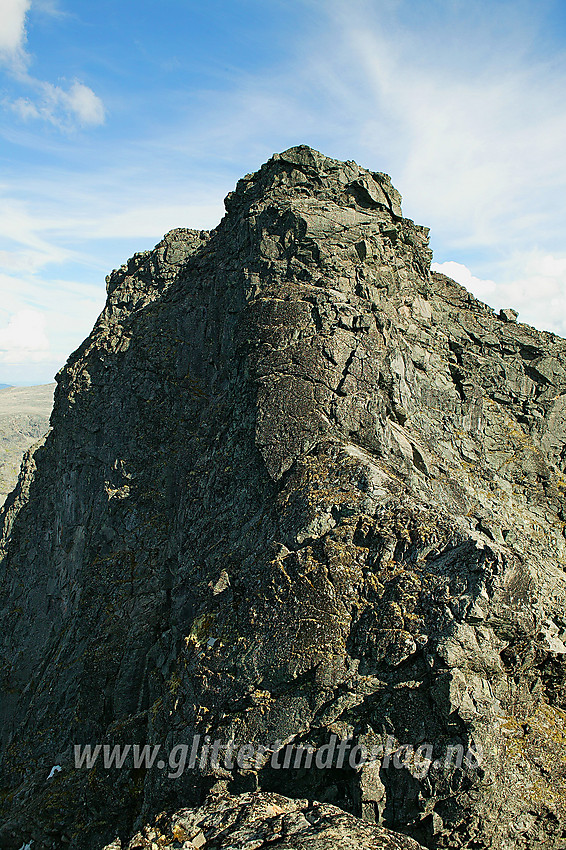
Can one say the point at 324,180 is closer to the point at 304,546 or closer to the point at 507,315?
the point at 507,315

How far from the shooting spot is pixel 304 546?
1834 cm

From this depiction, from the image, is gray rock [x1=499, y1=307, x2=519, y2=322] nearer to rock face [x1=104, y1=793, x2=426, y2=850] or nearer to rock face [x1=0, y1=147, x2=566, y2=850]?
rock face [x1=0, y1=147, x2=566, y2=850]

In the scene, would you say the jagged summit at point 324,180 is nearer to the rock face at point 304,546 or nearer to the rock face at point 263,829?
the rock face at point 304,546

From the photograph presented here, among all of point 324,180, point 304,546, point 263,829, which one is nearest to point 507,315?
point 324,180

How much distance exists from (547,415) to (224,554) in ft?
66.6

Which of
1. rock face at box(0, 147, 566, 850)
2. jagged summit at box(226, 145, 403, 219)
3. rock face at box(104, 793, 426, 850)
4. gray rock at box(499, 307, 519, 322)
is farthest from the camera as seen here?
gray rock at box(499, 307, 519, 322)

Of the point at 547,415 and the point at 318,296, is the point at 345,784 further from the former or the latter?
the point at 547,415

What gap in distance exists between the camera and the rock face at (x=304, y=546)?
15.2m

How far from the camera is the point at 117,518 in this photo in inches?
1307

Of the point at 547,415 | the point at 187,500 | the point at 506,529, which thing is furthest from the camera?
the point at 547,415

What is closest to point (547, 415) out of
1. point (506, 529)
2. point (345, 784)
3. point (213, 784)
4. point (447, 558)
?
point (506, 529)

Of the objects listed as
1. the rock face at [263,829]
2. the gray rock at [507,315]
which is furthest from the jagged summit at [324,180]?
the rock face at [263,829]

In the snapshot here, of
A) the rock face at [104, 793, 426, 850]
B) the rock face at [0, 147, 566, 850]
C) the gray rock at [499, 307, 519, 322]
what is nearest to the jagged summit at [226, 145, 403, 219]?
the rock face at [0, 147, 566, 850]

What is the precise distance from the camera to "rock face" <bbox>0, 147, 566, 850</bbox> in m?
15.2
